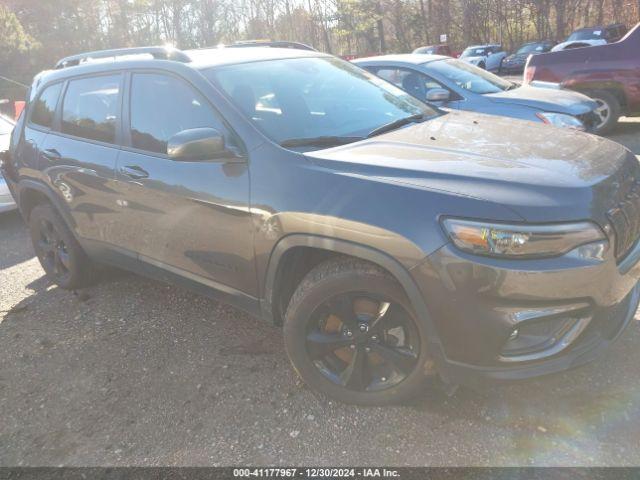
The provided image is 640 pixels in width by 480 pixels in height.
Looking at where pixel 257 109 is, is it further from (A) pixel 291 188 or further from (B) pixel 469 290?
(B) pixel 469 290

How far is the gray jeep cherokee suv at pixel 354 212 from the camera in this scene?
2057 mm

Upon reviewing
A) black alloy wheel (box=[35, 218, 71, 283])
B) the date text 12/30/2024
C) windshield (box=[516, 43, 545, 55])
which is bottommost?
the date text 12/30/2024

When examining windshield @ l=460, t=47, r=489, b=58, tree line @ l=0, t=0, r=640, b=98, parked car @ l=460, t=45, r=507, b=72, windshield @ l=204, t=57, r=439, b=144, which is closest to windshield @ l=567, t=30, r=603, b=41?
parked car @ l=460, t=45, r=507, b=72

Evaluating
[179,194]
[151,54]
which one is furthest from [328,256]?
[151,54]

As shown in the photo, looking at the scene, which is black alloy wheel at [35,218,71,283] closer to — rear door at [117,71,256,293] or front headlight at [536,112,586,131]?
rear door at [117,71,256,293]

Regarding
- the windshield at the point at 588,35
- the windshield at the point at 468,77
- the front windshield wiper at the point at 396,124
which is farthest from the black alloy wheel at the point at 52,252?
the windshield at the point at 588,35

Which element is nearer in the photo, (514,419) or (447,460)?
(447,460)

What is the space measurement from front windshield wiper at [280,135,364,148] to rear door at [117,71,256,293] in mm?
247

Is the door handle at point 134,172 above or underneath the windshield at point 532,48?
underneath

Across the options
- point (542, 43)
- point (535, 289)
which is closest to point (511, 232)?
point (535, 289)

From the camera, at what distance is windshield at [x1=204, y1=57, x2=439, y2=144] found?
2832mm

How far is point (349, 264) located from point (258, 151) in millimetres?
726

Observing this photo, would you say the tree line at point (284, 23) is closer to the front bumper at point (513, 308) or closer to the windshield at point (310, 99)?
the windshield at point (310, 99)

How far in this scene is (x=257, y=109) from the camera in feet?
9.36
